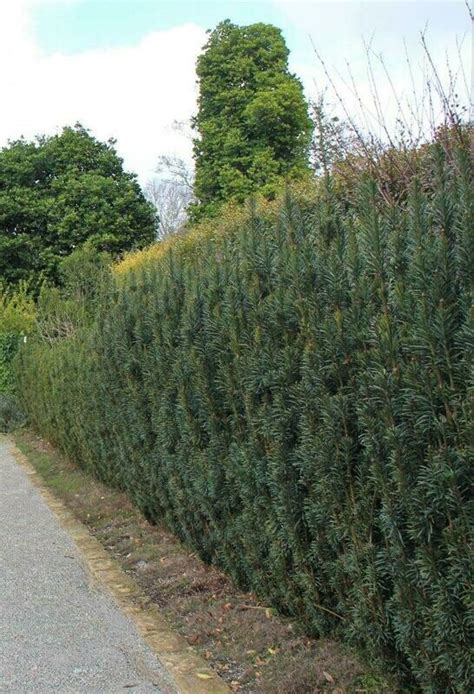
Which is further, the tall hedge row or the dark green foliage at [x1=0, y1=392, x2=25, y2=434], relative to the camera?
the dark green foliage at [x1=0, y1=392, x2=25, y2=434]

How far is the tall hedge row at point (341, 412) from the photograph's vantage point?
317cm

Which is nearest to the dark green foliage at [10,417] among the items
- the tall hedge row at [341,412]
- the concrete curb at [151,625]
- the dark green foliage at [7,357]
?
the dark green foliage at [7,357]

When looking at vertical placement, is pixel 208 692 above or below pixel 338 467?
below

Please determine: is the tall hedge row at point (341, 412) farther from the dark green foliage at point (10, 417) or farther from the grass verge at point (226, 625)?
the dark green foliage at point (10, 417)

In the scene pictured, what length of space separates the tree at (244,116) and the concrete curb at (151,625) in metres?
20.3

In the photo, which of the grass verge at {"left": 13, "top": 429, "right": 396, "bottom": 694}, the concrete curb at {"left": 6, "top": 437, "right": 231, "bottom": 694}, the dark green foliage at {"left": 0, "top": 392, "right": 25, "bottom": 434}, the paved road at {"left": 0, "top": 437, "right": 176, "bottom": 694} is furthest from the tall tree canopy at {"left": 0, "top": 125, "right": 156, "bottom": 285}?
the paved road at {"left": 0, "top": 437, "right": 176, "bottom": 694}

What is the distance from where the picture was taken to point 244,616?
16.7 feet

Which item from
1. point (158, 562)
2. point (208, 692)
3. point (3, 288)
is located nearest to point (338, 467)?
point (208, 692)

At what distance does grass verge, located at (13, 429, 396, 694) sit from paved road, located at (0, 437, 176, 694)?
37 cm

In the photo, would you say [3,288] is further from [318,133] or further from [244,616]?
[244,616]

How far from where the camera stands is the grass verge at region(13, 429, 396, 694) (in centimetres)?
405

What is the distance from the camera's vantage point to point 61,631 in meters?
5.14

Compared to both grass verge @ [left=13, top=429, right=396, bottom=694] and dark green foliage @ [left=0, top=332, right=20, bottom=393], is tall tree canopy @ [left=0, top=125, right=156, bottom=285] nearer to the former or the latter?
dark green foliage @ [left=0, top=332, right=20, bottom=393]

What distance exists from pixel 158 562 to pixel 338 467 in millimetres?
3317
